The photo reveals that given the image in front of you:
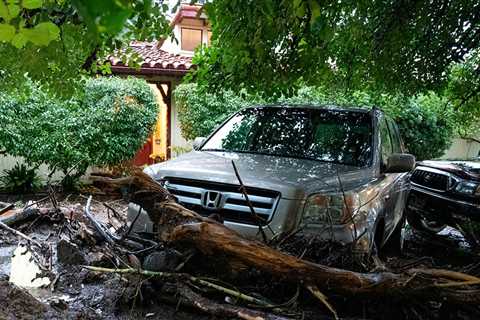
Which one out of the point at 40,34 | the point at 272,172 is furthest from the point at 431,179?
the point at 40,34

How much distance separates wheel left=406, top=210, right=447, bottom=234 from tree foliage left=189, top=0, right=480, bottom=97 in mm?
2209

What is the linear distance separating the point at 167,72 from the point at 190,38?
3474mm

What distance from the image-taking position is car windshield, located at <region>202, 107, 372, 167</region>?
482 cm

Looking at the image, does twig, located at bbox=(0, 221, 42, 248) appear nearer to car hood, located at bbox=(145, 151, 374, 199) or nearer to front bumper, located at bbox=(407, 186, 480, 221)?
car hood, located at bbox=(145, 151, 374, 199)

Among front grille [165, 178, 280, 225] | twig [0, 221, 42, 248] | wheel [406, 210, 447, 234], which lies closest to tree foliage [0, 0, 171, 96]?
front grille [165, 178, 280, 225]

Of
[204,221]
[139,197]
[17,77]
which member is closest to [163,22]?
[17,77]

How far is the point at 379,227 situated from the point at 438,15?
10.2ft

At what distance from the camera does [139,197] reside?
12.3 feet

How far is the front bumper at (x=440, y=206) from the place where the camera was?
6.38 meters

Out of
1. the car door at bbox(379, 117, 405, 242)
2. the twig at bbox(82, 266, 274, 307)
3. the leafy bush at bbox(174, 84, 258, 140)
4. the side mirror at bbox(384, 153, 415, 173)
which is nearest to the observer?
the twig at bbox(82, 266, 274, 307)

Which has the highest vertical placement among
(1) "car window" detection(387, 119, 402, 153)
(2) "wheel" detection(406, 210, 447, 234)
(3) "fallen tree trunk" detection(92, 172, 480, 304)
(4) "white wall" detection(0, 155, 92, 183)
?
(1) "car window" detection(387, 119, 402, 153)

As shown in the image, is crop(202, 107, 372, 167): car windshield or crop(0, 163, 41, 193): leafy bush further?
crop(0, 163, 41, 193): leafy bush

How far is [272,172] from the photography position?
4.12 metres

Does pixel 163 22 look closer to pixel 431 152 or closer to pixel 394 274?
pixel 394 274
